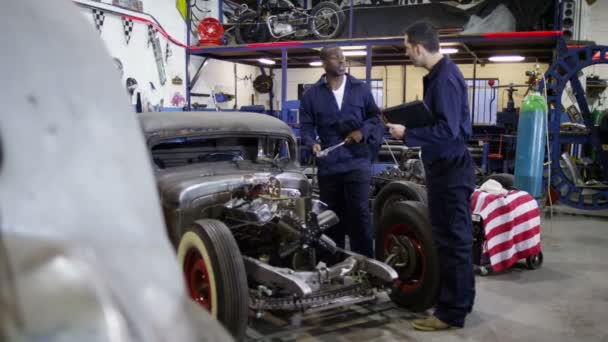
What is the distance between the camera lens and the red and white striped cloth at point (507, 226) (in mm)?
4953

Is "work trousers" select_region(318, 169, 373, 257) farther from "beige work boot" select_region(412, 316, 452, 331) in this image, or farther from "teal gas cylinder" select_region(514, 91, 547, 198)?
"teal gas cylinder" select_region(514, 91, 547, 198)

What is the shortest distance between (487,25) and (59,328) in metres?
10.2

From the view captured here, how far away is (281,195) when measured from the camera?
386 centimetres

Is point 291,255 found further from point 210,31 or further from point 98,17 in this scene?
point 210,31

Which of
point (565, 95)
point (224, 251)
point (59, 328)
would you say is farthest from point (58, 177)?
point (565, 95)

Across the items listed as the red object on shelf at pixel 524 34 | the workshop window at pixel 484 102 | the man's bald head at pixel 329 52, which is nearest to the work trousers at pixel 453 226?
the man's bald head at pixel 329 52

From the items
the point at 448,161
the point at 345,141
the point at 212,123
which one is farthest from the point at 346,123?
the point at 448,161

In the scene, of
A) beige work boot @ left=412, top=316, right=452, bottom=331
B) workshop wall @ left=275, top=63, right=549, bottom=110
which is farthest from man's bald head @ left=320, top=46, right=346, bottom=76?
workshop wall @ left=275, top=63, right=549, bottom=110

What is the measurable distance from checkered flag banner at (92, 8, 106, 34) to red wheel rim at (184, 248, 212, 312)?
7653 millimetres

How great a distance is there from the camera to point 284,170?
171 inches

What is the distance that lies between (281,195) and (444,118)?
1.23 meters

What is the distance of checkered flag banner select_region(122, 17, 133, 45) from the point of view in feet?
34.7

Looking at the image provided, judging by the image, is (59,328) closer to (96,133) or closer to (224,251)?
(96,133)

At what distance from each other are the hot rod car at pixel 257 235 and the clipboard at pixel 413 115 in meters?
0.69
